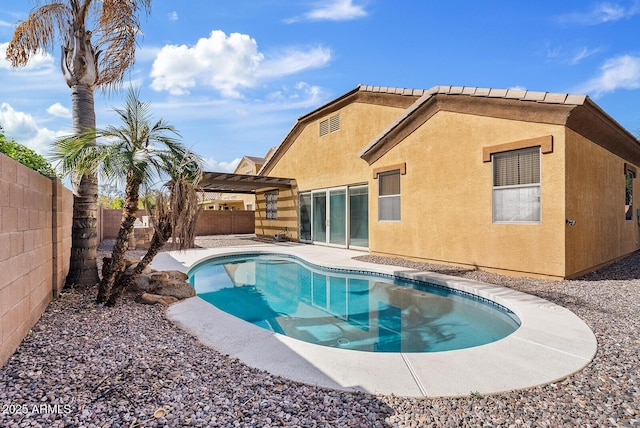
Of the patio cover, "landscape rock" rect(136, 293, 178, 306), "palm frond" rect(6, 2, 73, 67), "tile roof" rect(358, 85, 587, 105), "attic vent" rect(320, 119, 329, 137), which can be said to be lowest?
"landscape rock" rect(136, 293, 178, 306)

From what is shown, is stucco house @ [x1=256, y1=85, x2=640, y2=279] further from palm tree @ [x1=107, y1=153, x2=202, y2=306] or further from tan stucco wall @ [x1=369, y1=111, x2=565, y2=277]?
palm tree @ [x1=107, y1=153, x2=202, y2=306]

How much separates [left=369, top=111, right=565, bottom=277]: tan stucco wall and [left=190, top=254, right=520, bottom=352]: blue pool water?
2.08 m

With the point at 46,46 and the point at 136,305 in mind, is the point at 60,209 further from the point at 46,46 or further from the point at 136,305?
the point at 46,46

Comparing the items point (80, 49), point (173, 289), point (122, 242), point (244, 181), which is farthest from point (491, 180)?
point (244, 181)

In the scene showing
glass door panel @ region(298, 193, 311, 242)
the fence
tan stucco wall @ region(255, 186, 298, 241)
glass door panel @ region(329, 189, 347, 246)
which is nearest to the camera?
glass door panel @ region(329, 189, 347, 246)

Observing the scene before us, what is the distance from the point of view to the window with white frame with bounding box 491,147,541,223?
784cm

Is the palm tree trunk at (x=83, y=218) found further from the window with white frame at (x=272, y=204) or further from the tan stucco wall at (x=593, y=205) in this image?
the window with white frame at (x=272, y=204)

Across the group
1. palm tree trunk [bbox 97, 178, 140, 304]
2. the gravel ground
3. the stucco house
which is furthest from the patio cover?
the gravel ground

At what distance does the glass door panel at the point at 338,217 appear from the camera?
1466 centimetres

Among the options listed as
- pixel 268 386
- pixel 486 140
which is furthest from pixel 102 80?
pixel 486 140

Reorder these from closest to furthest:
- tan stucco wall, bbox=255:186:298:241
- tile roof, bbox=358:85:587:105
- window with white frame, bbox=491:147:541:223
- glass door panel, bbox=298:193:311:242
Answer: tile roof, bbox=358:85:587:105
window with white frame, bbox=491:147:541:223
glass door panel, bbox=298:193:311:242
tan stucco wall, bbox=255:186:298:241

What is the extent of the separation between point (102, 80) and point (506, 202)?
10.6m

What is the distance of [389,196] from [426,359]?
337 inches

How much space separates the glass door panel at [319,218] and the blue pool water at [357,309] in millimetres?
5137
